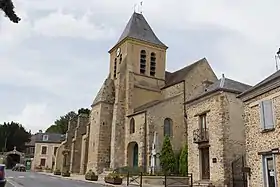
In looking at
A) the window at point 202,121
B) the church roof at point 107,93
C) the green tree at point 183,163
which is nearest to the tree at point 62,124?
the church roof at point 107,93

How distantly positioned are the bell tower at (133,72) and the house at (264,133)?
18317mm

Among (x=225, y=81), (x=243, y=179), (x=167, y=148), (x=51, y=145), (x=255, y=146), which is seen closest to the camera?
(x=255, y=146)

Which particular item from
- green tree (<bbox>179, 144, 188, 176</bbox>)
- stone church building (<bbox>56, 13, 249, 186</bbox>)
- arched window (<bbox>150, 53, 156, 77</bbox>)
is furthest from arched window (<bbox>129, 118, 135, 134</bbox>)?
green tree (<bbox>179, 144, 188, 176</bbox>)

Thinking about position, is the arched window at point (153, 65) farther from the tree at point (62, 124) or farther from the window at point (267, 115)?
the tree at point (62, 124)

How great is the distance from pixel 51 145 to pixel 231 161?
49102mm

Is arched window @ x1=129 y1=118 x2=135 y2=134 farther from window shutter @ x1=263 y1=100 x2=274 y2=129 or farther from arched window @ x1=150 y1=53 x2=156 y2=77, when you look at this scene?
window shutter @ x1=263 y1=100 x2=274 y2=129

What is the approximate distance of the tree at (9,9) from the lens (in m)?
6.61

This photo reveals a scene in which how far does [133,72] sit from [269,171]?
22.8m

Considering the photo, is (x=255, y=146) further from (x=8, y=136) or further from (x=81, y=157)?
(x=8, y=136)

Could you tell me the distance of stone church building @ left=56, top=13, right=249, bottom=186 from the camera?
3032cm

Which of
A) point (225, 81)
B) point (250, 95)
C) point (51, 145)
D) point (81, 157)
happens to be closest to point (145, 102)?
point (81, 157)

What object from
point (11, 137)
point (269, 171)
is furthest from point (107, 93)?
point (11, 137)

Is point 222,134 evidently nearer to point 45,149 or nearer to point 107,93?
point 107,93

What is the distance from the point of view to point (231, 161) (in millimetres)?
19641
